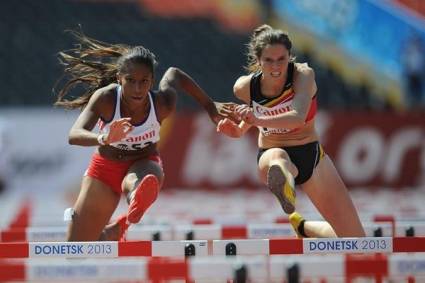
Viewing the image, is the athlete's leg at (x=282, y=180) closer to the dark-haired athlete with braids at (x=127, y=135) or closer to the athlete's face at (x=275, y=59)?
the athlete's face at (x=275, y=59)

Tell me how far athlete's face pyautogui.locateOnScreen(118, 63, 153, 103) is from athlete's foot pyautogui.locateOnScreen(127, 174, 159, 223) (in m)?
0.59

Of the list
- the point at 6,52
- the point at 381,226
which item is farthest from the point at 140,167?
the point at 6,52

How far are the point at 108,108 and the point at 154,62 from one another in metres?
0.45

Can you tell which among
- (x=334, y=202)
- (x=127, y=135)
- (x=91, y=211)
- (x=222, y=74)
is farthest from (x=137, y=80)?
(x=222, y=74)

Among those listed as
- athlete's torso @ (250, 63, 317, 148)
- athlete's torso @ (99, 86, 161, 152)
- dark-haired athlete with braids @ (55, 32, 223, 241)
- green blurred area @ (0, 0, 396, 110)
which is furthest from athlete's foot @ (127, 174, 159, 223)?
green blurred area @ (0, 0, 396, 110)

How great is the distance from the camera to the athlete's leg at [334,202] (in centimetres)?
731

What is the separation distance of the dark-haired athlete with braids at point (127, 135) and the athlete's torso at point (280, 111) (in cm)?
46

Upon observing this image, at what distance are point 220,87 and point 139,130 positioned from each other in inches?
565

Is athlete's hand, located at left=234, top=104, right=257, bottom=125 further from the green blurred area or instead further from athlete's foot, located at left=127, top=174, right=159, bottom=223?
the green blurred area

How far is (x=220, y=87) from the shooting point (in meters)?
21.7

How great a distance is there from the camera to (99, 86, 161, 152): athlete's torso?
7273 millimetres

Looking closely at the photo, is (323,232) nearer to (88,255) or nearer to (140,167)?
(140,167)

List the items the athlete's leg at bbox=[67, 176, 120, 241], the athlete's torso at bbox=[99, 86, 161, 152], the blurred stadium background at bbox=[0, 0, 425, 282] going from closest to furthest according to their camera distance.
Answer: the athlete's torso at bbox=[99, 86, 161, 152] < the athlete's leg at bbox=[67, 176, 120, 241] < the blurred stadium background at bbox=[0, 0, 425, 282]

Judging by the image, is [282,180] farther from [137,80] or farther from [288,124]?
[137,80]
